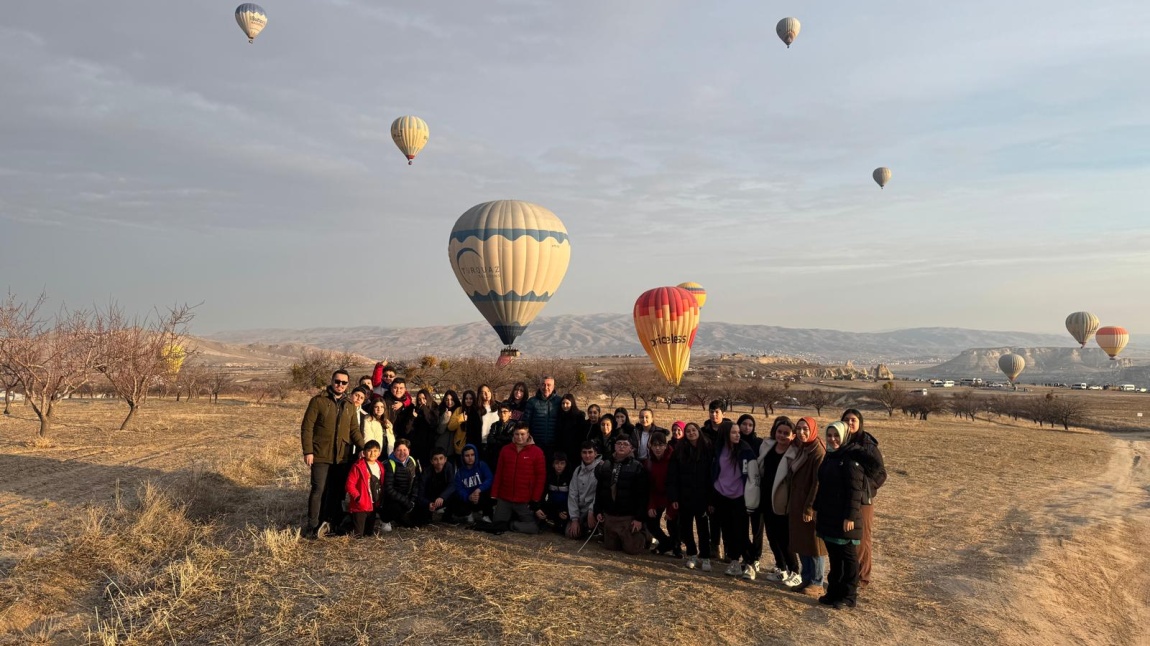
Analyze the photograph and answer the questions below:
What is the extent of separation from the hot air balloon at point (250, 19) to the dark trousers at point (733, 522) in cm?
4186

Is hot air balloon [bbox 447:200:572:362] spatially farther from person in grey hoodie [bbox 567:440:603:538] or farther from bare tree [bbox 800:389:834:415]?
bare tree [bbox 800:389:834:415]

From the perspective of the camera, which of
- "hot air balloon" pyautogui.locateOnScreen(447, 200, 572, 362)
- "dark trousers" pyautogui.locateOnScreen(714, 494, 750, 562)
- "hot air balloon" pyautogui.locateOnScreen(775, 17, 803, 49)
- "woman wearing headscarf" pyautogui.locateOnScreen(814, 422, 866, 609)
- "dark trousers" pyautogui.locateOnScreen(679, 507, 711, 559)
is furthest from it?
"hot air balloon" pyautogui.locateOnScreen(775, 17, 803, 49)

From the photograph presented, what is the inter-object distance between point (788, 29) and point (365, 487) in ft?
153

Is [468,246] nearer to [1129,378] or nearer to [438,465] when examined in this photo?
[438,465]

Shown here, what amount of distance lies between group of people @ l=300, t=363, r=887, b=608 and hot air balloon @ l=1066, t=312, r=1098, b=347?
9960 cm

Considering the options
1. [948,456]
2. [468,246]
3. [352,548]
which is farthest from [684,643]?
[468,246]

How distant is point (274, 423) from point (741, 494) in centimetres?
2059

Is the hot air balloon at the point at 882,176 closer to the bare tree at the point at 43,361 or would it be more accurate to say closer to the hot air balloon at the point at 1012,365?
the hot air balloon at the point at 1012,365

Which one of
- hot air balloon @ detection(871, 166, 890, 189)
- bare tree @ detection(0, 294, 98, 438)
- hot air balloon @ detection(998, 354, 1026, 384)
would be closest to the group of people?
bare tree @ detection(0, 294, 98, 438)

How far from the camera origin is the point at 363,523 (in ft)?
26.8

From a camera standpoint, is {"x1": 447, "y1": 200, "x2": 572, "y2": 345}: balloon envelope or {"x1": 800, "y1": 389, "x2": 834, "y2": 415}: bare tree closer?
{"x1": 447, "y1": 200, "x2": 572, "y2": 345}: balloon envelope

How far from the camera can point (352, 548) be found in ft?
25.5

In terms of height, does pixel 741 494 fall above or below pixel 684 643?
above

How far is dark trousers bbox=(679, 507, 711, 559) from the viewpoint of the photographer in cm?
767
